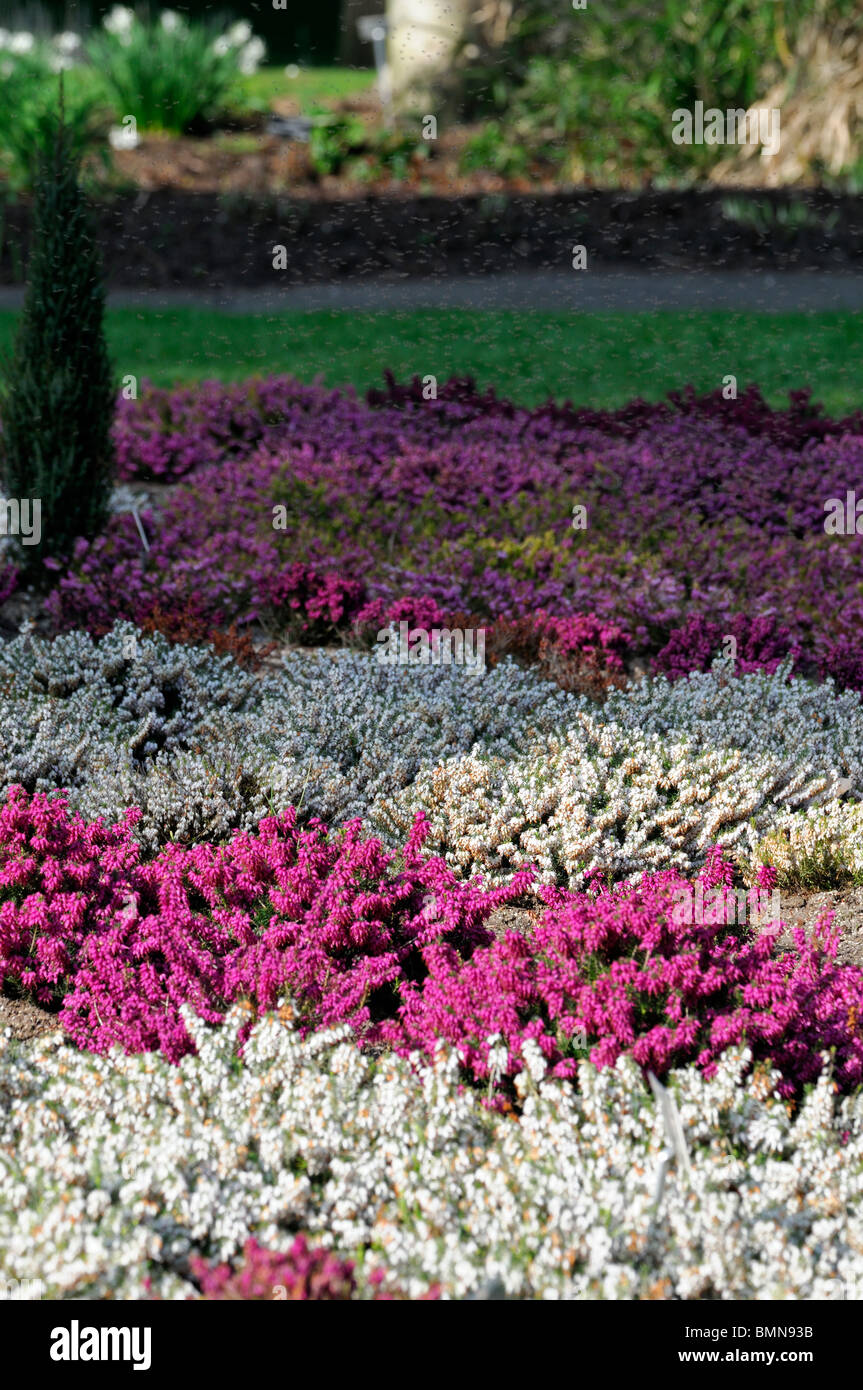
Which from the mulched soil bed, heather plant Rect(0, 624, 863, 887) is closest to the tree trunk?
the mulched soil bed

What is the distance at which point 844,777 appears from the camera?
17.7 feet

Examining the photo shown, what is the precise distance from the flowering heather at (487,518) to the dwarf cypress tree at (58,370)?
1.14ft

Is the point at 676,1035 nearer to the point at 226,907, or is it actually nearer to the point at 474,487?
the point at 226,907

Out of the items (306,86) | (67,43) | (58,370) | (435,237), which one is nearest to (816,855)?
(58,370)

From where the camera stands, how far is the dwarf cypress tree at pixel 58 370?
7320 mm

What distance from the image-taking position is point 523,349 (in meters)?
13.8

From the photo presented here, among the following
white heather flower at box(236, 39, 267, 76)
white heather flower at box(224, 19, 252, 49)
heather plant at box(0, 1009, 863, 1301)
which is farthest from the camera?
white heather flower at box(236, 39, 267, 76)

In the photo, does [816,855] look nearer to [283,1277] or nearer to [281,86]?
[283,1277]

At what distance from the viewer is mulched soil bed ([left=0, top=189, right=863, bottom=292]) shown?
634 inches

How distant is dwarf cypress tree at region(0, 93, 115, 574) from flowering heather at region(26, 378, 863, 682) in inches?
13.7

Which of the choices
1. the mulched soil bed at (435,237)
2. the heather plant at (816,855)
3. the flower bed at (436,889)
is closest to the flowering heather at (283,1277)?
the flower bed at (436,889)

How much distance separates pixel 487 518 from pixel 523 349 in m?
6.20

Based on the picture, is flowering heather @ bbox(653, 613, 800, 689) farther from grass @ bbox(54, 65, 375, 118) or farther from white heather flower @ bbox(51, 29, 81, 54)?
white heather flower @ bbox(51, 29, 81, 54)
